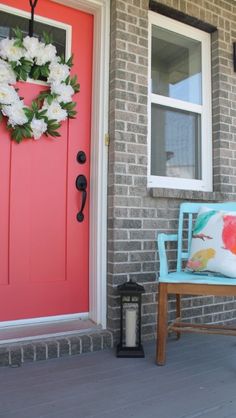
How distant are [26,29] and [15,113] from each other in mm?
574

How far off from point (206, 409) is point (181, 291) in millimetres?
551

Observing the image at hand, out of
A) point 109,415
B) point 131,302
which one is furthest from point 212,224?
point 109,415

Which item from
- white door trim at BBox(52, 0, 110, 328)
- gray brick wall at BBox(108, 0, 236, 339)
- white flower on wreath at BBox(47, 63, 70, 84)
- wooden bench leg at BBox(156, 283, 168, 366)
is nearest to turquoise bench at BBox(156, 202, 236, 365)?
wooden bench leg at BBox(156, 283, 168, 366)

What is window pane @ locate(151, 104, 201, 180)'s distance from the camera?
8.36 ft

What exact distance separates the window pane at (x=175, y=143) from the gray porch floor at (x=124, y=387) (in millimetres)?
1223

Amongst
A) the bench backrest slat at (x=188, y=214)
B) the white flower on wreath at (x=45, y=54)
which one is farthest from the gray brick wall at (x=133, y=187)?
the white flower on wreath at (x=45, y=54)

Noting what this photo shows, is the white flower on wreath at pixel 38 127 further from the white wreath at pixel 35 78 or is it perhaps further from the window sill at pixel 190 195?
the window sill at pixel 190 195

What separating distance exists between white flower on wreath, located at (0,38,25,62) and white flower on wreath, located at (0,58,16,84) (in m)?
0.04

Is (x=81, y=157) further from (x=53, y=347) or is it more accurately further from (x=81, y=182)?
(x=53, y=347)

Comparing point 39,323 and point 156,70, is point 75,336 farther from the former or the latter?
point 156,70

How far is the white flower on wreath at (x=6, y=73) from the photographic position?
6.55 feet

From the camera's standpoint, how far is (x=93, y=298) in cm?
227

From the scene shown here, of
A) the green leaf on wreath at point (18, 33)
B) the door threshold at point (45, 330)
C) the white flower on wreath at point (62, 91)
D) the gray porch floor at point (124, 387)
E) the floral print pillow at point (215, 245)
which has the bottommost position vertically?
the gray porch floor at point (124, 387)

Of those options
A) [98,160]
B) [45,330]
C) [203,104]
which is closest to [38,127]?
[98,160]
